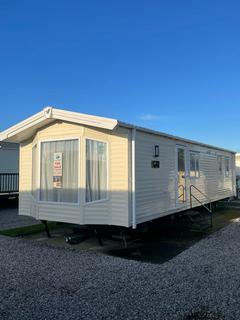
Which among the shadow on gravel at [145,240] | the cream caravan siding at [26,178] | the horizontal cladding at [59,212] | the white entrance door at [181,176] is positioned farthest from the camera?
the white entrance door at [181,176]

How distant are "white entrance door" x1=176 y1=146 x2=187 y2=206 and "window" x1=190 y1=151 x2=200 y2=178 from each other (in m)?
0.58

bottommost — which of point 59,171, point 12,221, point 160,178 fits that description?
point 12,221

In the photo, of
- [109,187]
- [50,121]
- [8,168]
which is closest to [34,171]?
[50,121]

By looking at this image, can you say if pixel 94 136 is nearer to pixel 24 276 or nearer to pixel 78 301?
pixel 24 276

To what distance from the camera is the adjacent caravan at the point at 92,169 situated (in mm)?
7116

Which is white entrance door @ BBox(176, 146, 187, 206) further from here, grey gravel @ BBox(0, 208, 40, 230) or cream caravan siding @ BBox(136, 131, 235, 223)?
grey gravel @ BBox(0, 208, 40, 230)

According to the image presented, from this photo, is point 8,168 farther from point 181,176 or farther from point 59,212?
point 181,176

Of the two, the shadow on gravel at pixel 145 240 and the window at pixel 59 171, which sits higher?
the window at pixel 59 171

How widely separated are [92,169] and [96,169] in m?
0.10

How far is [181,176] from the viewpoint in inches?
387

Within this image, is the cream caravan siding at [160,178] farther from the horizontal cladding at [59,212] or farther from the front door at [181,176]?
the horizontal cladding at [59,212]

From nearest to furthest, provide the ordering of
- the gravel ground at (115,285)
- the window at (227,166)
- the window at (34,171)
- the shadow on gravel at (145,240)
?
the gravel ground at (115,285)
the shadow on gravel at (145,240)
the window at (34,171)
the window at (227,166)

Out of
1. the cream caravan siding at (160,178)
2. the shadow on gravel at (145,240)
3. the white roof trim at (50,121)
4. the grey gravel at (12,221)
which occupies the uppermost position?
the white roof trim at (50,121)

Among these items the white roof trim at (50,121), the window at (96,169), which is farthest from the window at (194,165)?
the window at (96,169)
